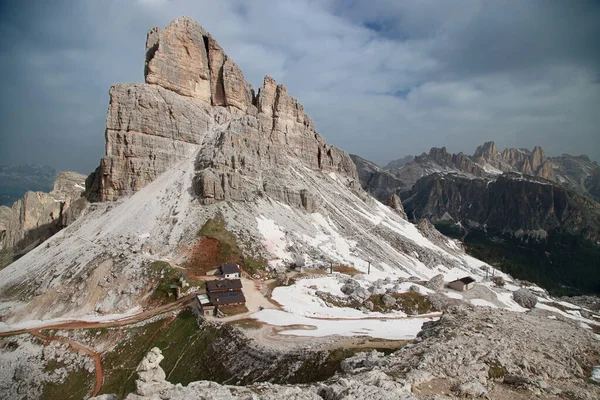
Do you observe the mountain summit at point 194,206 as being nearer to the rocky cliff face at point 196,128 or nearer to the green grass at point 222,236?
the green grass at point 222,236

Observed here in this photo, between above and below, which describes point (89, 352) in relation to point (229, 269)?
below

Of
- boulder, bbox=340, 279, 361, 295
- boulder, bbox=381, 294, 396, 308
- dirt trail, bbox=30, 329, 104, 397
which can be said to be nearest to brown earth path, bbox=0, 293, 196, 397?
dirt trail, bbox=30, 329, 104, 397

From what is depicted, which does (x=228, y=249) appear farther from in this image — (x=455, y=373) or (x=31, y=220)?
(x=31, y=220)

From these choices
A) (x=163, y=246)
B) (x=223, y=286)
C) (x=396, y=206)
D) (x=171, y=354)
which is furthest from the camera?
(x=396, y=206)

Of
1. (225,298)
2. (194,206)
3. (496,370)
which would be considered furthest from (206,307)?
(194,206)

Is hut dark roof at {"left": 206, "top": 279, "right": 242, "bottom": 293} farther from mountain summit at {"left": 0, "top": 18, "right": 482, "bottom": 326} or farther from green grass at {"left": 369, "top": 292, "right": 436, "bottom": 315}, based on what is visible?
green grass at {"left": 369, "top": 292, "right": 436, "bottom": 315}

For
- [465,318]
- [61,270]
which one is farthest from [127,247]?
[465,318]

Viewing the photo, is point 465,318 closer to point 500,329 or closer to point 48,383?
point 500,329
